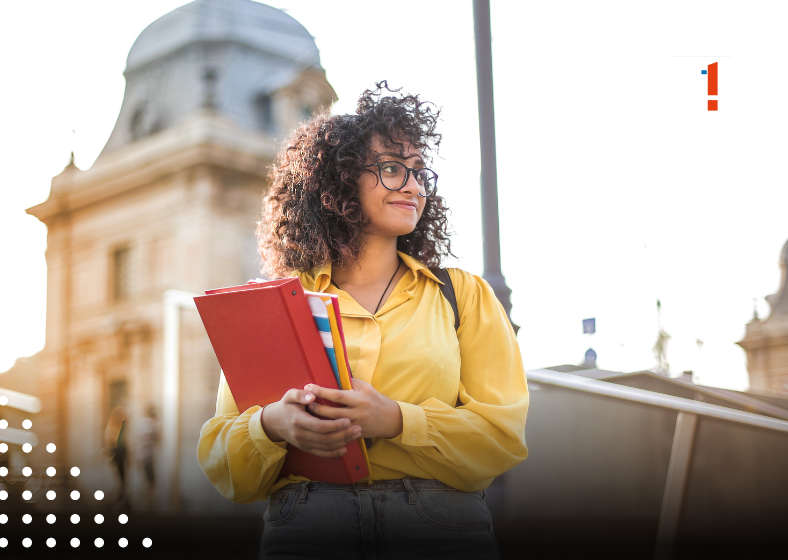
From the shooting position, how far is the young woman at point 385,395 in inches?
58.7

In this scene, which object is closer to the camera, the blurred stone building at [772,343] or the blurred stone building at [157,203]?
the blurred stone building at [772,343]

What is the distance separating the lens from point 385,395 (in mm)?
1565

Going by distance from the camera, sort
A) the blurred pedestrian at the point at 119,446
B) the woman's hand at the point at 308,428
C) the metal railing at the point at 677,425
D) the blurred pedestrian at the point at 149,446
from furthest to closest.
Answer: the blurred pedestrian at the point at 119,446, the blurred pedestrian at the point at 149,446, the metal railing at the point at 677,425, the woman's hand at the point at 308,428

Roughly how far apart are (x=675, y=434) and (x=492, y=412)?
5.95 feet

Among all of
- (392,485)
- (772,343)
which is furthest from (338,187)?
(772,343)

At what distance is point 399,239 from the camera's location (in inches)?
78.0

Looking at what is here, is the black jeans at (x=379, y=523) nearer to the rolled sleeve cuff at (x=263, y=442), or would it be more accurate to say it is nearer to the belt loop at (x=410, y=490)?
the belt loop at (x=410, y=490)

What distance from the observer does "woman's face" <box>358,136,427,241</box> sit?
5.85 feet

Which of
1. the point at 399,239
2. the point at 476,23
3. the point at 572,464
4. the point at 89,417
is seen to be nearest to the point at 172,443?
the point at 572,464

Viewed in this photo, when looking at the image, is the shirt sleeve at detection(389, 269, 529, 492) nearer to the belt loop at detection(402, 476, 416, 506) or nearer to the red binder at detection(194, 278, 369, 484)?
the belt loop at detection(402, 476, 416, 506)

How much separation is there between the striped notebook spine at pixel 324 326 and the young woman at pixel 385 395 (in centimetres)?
7

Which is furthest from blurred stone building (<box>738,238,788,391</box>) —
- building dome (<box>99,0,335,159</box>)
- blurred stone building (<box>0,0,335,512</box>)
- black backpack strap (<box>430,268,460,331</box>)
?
building dome (<box>99,0,335,159</box>)

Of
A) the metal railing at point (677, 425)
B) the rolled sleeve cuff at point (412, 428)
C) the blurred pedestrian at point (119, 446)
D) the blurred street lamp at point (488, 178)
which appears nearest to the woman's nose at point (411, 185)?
the rolled sleeve cuff at point (412, 428)

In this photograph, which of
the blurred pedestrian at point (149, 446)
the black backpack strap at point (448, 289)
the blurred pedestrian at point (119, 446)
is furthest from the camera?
the blurred pedestrian at point (119, 446)
